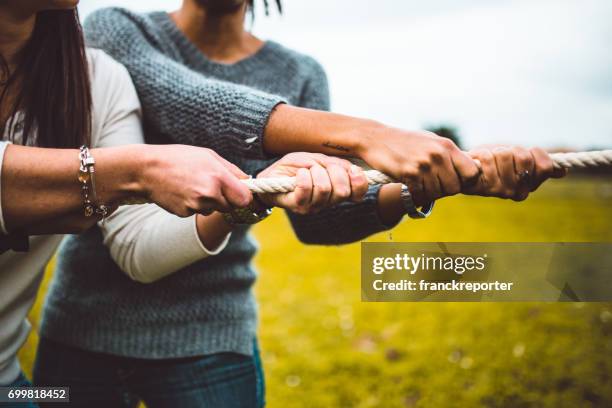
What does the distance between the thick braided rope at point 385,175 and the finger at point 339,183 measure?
51 mm

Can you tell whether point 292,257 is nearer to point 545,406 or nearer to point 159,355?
point 545,406

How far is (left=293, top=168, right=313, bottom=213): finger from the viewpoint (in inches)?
36.9

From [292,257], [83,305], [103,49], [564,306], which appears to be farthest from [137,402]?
[292,257]

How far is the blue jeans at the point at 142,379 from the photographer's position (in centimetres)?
138

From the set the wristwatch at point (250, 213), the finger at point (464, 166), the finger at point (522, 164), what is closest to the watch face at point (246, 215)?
the wristwatch at point (250, 213)

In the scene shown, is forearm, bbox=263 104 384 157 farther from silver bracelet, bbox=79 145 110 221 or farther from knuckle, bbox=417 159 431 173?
silver bracelet, bbox=79 145 110 221

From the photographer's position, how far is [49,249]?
1251mm

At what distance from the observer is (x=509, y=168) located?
1.02 metres

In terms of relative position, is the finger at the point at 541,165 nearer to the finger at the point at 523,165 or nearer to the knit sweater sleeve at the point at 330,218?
the finger at the point at 523,165

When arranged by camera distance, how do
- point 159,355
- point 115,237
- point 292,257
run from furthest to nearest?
point 292,257 < point 159,355 < point 115,237

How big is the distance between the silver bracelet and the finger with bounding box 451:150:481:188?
0.60 metres

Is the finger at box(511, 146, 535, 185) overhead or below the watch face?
overhead

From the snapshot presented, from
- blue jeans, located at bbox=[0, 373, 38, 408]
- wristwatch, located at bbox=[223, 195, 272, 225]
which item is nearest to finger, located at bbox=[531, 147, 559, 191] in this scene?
wristwatch, located at bbox=[223, 195, 272, 225]

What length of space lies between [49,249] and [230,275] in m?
0.44
